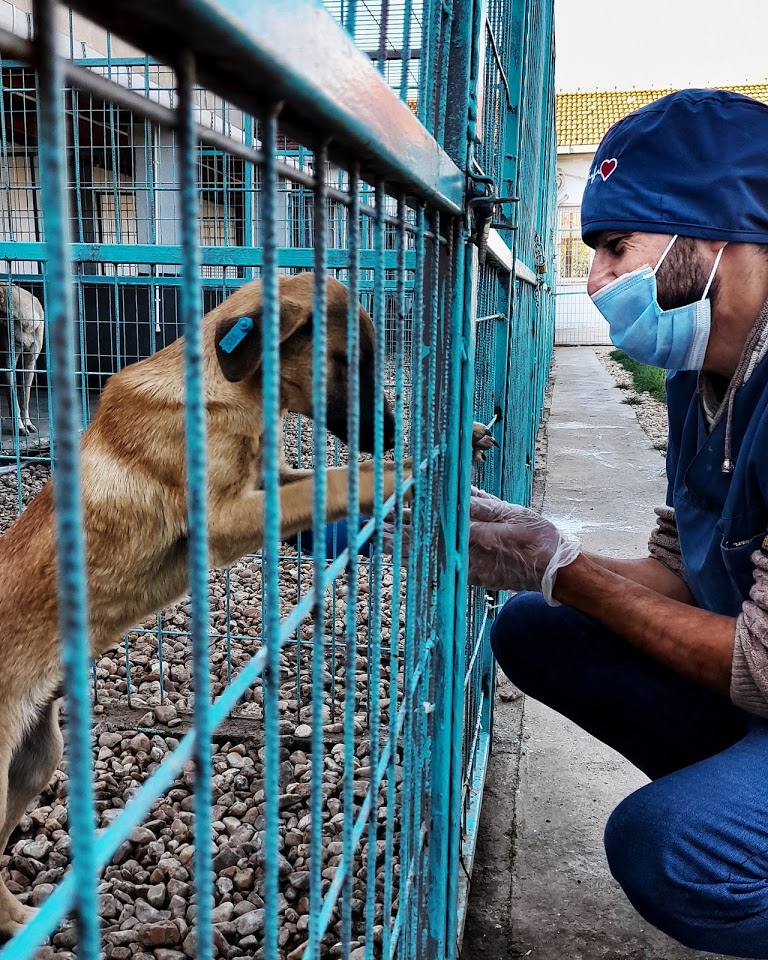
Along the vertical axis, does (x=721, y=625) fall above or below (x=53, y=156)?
below

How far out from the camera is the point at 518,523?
7.75 ft

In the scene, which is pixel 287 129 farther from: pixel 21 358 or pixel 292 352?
pixel 21 358

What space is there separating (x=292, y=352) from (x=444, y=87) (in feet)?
3.58

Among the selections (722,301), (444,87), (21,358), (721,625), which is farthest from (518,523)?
(21,358)

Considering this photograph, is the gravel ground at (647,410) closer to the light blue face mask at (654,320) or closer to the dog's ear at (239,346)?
the light blue face mask at (654,320)

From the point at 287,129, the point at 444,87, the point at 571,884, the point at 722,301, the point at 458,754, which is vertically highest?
the point at 444,87

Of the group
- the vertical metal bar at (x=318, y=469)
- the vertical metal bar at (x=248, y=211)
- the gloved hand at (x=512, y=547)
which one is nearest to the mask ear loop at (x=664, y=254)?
the gloved hand at (x=512, y=547)

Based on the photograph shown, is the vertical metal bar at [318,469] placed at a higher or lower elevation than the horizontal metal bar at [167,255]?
lower

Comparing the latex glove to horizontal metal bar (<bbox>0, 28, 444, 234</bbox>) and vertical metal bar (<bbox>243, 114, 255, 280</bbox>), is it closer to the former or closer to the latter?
horizontal metal bar (<bbox>0, 28, 444, 234</bbox>)

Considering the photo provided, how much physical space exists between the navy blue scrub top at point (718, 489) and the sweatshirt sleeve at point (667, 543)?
86mm

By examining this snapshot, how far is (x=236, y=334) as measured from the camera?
1.71 metres

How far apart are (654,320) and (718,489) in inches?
18.7

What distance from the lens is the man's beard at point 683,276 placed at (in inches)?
81.7

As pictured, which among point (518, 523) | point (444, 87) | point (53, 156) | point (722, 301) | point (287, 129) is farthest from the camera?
point (518, 523)
